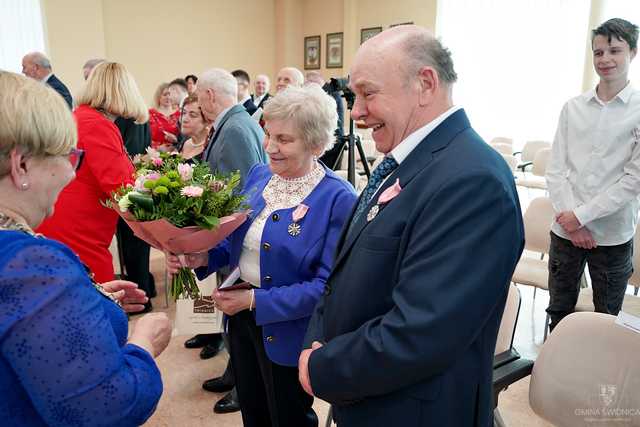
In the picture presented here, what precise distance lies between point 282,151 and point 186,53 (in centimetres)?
777

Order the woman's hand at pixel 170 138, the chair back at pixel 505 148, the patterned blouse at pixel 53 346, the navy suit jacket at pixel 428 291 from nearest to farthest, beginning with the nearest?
the patterned blouse at pixel 53 346 → the navy suit jacket at pixel 428 291 → the woman's hand at pixel 170 138 → the chair back at pixel 505 148

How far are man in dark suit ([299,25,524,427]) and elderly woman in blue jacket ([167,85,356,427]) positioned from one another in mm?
403

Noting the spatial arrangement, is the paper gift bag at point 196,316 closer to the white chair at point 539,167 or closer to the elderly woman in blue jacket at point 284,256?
the elderly woman in blue jacket at point 284,256

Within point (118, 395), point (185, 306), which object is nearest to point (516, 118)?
point (185, 306)

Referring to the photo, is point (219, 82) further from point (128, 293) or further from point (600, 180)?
point (600, 180)

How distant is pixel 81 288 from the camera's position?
0.83 metres

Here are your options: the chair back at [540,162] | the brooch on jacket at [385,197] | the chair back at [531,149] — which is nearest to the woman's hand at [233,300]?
the brooch on jacket at [385,197]

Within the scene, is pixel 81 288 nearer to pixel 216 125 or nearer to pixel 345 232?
pixel 345 232

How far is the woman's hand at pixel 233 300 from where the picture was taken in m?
1.57

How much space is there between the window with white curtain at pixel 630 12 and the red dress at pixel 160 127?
212 inches

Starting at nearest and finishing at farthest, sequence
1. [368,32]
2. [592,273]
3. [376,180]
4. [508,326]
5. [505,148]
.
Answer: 1. [376,180]
2. [508,326]
3. [592,273]
4. [505,148]
5. [368,32]

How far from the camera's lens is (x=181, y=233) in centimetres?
147

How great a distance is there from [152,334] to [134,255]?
275 cm

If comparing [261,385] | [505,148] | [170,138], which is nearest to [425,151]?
[261,385]
